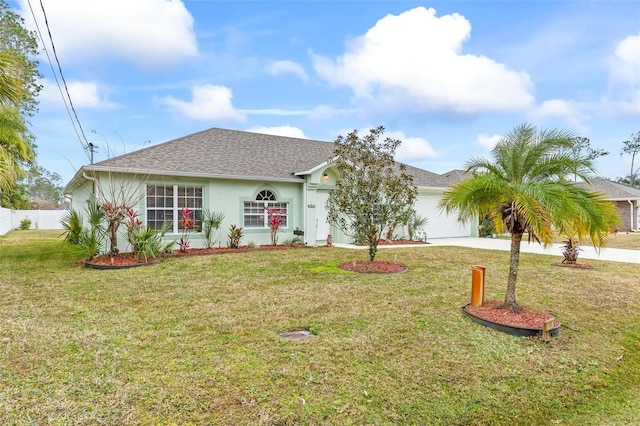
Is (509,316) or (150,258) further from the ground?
(150,258)

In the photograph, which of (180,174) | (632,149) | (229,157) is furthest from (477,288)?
(632,149)

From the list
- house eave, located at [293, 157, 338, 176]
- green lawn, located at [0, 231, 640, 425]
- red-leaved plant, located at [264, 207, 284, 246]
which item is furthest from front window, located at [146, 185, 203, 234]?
green lawn, located at [0, 231, 640, 425]

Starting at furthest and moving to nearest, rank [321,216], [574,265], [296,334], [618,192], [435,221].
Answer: [618,192], [435,221], [321,216], [574,265], [296,334]

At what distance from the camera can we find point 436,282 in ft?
26.1

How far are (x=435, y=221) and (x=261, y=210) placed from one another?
33.1 feet

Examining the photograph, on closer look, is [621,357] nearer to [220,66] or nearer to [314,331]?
[314,331]

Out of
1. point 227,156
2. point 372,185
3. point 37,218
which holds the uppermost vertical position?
point 227,156

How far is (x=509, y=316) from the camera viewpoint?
5.19m

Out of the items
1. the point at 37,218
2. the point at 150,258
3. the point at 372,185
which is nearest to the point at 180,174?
the point at 150,258

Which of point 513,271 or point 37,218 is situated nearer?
point 513,271

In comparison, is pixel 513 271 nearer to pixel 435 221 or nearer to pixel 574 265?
pixel 574 265

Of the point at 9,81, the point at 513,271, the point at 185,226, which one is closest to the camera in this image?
the point at 513,271

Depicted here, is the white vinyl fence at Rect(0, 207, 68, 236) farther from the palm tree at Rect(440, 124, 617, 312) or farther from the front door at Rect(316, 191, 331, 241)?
the palm tree at Rect(440, 124, 617, 312)

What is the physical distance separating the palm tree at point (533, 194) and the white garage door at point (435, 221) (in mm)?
12829
